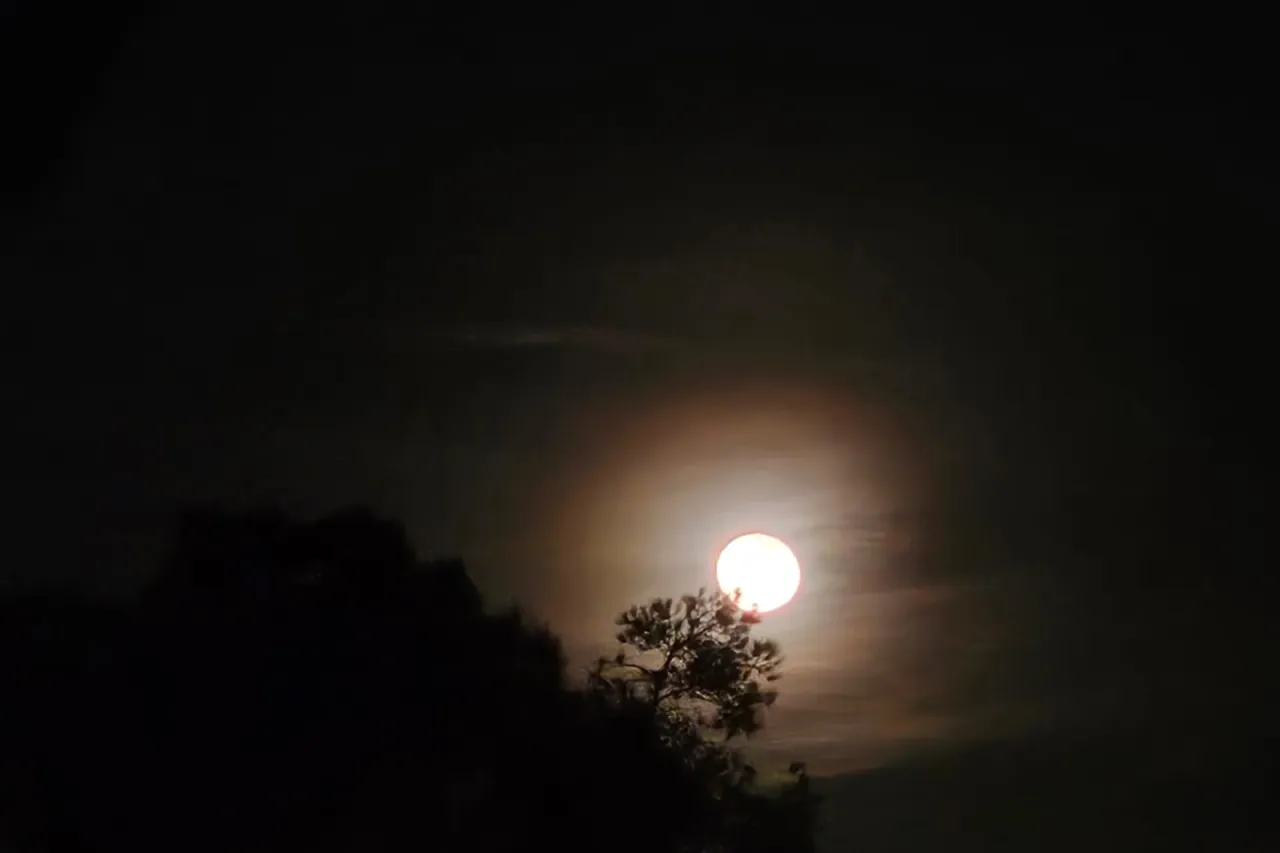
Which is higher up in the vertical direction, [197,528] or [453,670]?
[197,528]

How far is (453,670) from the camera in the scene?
12945 mm

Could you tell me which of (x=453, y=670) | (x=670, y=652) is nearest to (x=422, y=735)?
(x=453, y=670)

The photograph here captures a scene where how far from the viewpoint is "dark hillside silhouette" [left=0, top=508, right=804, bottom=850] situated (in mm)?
11977

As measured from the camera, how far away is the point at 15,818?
41.2ft

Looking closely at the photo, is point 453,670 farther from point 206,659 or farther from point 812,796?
point 812,796

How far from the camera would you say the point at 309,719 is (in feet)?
40.0

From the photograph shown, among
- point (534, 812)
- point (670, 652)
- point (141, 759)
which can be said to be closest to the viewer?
point (141, 759)

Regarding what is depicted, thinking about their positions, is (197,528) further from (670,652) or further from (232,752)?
(670,652)

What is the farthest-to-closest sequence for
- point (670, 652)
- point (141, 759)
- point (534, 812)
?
1. point (670, 652)
2. point (534, 812)
3. point (141, 759)

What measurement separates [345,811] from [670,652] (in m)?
4.35

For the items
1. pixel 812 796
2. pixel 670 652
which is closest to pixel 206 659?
pixel 670 652

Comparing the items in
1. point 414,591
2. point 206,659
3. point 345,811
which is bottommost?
point 345,811

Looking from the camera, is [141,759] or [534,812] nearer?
[141,759]

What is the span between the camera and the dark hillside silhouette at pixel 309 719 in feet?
39.3
